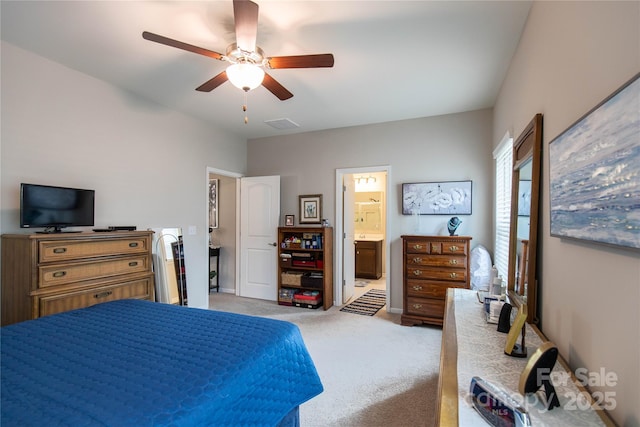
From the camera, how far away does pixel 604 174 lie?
96 cm

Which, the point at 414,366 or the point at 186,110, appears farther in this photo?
the point at 186,110

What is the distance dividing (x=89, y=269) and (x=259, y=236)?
275cm

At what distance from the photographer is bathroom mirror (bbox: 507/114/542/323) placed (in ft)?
5.64

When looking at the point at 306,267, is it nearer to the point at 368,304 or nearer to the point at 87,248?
the point at 368,304

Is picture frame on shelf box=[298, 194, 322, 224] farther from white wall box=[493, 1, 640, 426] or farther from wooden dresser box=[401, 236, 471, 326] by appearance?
white wall box=[493, 1, 640, 426]

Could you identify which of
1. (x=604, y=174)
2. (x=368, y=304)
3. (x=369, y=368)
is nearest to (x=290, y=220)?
(x=368, y=304)

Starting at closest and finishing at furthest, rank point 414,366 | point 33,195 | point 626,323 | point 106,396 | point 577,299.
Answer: point 626,323 → point 106,396 → point 577,299 → point 33,195 → point 414,366

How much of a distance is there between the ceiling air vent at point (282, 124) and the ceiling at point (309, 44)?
0.68 metres

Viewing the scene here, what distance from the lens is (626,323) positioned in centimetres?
88

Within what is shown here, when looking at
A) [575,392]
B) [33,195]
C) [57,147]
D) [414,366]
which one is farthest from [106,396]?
[57,147]

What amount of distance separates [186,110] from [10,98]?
174 cm

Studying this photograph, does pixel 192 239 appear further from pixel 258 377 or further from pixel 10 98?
pixel 258 377

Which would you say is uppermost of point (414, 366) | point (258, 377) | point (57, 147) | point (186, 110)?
point (186, 110)

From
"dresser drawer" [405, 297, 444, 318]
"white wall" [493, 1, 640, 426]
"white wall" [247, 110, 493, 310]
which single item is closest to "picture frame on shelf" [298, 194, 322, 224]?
"white wall" [247, 110, 493, 310]
